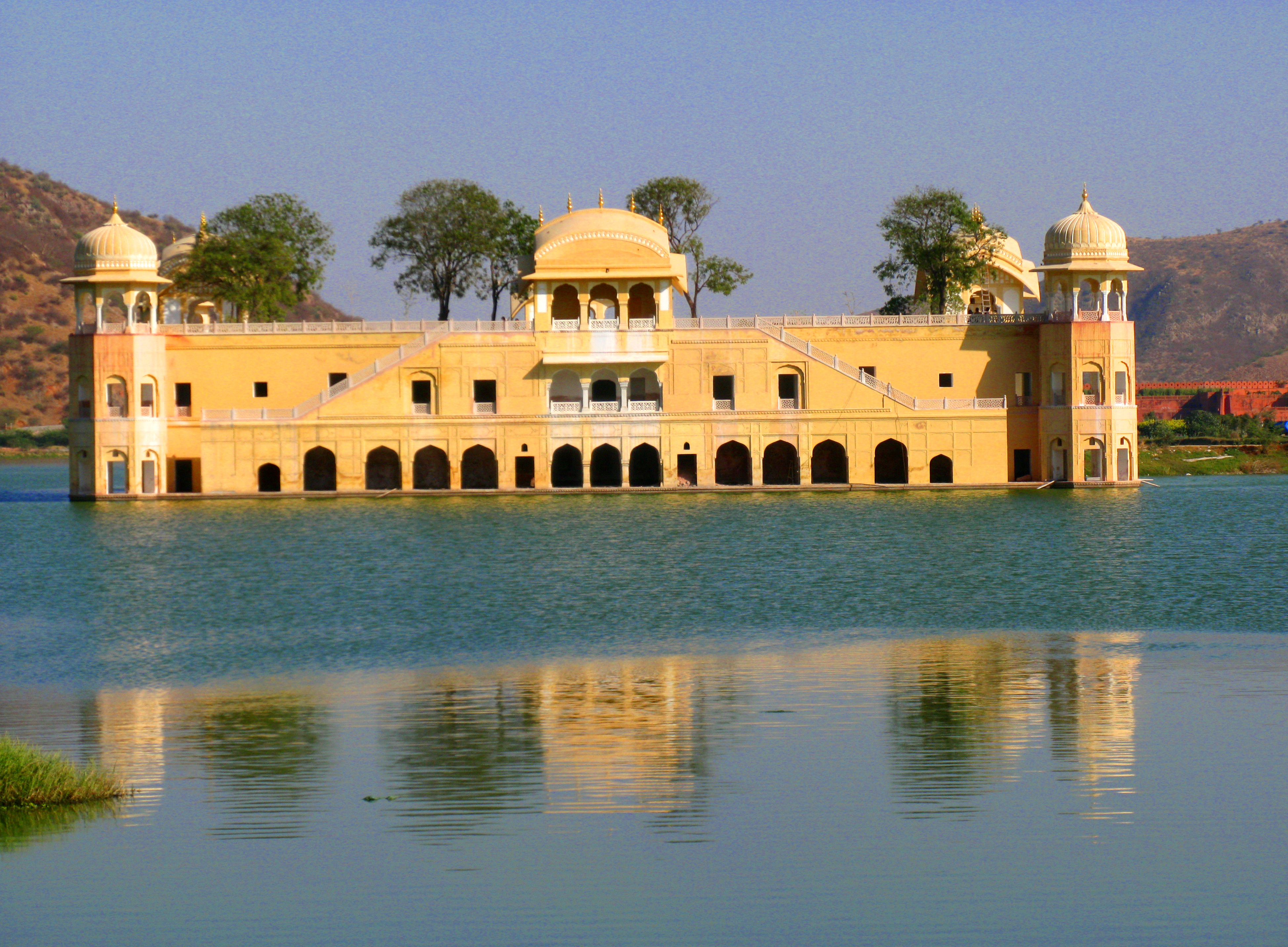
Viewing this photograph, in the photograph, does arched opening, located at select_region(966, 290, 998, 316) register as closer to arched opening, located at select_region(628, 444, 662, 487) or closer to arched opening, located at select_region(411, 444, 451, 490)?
arched opening, located at select_region(628, 444, 662, 487)

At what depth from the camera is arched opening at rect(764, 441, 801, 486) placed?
56.1 metres

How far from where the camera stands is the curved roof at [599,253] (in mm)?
54562

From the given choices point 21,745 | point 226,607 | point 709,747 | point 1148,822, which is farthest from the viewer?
point 226,607

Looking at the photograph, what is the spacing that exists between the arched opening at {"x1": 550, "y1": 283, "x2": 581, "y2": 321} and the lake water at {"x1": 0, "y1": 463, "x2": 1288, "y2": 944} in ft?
94.3

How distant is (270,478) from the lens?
54375mm

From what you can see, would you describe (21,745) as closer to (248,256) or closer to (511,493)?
(511,493)

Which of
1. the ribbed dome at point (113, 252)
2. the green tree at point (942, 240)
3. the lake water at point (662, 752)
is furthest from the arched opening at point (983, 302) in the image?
the lake water at point (662, 752)

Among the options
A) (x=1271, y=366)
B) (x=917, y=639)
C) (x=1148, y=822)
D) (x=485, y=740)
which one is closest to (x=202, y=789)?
(x=485, y=740)

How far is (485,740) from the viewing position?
14109 millimetres

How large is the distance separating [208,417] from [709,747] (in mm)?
42412

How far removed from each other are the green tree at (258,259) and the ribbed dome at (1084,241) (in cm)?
2736

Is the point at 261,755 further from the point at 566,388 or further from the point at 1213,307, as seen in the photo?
the point at 1213,307

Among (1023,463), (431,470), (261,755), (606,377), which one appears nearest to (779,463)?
(606,377)

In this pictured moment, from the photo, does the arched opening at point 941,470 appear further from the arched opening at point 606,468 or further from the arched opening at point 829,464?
the arched opening at point 606,468
